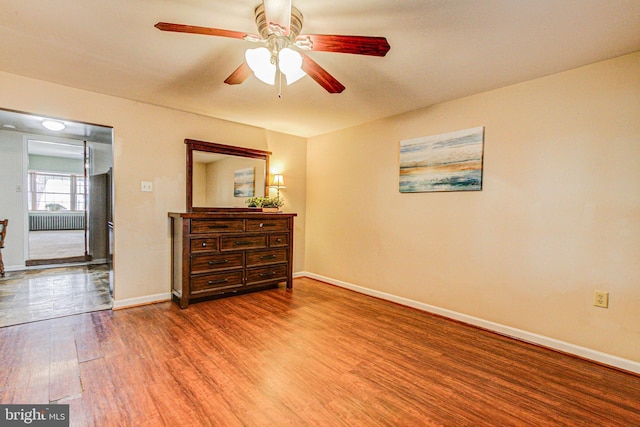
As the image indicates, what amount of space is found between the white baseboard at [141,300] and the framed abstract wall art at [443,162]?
9.97ft

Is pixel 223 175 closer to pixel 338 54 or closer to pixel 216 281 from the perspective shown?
pixel 216 281

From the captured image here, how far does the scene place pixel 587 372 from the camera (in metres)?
2.02

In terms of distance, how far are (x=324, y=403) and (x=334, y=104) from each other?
2.71m

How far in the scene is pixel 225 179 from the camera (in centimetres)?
380

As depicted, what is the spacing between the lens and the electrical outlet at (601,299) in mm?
2137

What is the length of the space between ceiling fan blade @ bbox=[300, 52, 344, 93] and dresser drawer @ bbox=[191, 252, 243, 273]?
219 cm

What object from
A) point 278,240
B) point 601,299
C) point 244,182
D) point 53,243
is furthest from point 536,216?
point 53,243

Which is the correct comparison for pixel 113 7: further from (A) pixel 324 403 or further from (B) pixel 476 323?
(B) pixel 476 323

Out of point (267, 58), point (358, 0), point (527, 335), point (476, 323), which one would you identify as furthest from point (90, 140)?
point (527, 335)

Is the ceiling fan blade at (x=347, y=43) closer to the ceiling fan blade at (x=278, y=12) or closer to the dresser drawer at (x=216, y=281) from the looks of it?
the ceiling fan blade at (x=278, y=12)

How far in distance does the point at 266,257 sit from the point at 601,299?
3185mm

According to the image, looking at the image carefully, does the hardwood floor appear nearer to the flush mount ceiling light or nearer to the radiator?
the flush mount ceiling light

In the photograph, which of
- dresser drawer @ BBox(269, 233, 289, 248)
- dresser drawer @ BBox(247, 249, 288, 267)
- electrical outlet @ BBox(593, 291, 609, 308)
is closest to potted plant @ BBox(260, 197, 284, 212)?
dresser drawer @ BBox(269, 233, 289, 248)

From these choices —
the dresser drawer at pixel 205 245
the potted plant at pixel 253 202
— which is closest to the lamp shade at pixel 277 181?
the potted plant at pixel 253 202
